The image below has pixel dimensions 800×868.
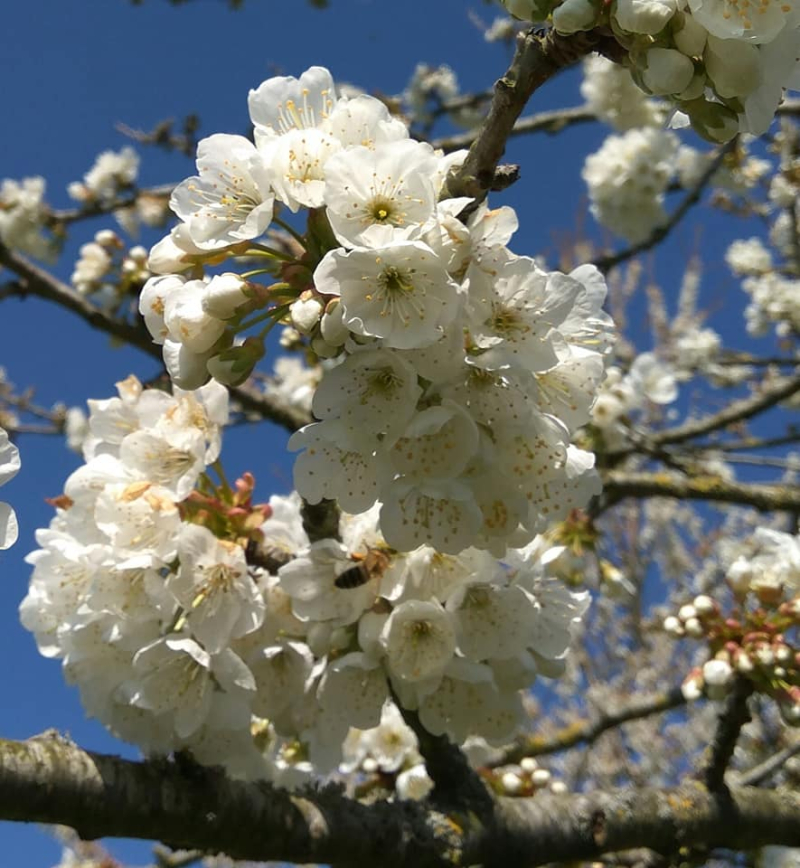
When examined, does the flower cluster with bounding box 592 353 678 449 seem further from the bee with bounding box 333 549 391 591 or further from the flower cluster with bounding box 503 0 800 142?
the flower cluster with bounding box 503 0 800 142

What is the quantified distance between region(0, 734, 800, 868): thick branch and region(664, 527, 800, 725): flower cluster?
348 millimetres

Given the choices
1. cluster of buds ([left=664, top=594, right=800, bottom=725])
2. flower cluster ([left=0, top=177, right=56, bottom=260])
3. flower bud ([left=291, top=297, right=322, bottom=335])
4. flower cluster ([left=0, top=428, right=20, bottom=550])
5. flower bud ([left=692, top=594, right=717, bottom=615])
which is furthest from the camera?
flower cluster ([left=0, top=177, right=56, bottom=260])

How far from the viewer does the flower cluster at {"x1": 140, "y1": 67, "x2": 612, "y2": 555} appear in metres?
1.23

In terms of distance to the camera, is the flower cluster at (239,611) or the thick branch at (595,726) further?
the thick branch at (595,726)

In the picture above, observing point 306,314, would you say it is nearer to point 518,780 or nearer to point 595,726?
point 518,780

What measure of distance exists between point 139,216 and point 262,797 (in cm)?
421

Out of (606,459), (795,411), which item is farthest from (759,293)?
(606,459)

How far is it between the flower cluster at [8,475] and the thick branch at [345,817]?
49cm

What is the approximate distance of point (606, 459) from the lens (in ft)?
12.2

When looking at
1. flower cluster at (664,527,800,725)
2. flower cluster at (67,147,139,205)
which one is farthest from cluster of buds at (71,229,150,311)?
flower cluster at (664,527,800,725)

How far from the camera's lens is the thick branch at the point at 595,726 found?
10.7ft

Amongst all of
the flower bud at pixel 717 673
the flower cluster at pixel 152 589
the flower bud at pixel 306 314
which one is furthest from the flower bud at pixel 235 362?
the flower bud at pixel 717 673

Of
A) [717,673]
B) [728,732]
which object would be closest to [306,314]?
[717,673]

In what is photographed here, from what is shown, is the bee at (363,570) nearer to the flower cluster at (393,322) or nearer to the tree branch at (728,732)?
the flower cluster at (393,322)
